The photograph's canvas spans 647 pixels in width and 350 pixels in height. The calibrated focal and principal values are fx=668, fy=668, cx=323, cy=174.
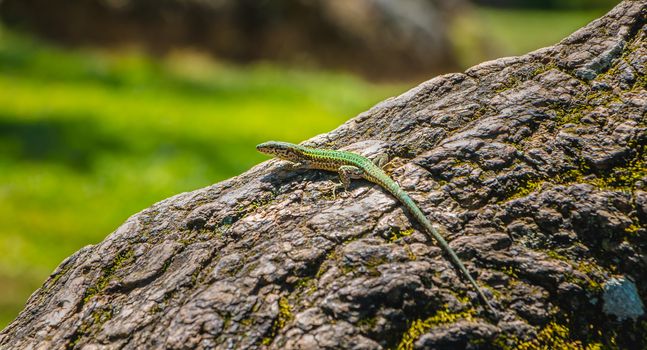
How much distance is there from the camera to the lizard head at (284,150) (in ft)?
15.6

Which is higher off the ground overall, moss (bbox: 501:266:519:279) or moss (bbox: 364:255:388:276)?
moss (bbox: 364:255:388:276)

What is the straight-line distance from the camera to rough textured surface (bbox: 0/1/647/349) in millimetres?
3434

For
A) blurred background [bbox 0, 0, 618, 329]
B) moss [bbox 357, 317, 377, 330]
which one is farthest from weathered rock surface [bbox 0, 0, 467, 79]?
moss [bbox 357, 317, 377, 330]

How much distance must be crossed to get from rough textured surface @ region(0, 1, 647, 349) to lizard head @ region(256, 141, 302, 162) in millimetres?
248

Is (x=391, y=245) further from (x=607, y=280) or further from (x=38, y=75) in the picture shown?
(x=38, y=75)

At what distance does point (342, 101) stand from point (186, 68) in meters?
4.08

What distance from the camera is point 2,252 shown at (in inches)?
347

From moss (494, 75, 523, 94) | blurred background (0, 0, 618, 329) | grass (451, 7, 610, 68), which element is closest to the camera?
moss (494, 75, 523, 94)

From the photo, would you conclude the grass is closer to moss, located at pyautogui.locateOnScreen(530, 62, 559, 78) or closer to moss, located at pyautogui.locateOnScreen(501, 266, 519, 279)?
moss, located at pyautogui.locateOnScreen(530, 62, 559, 78)

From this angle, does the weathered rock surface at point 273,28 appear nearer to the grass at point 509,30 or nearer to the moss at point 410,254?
the grass at point 509,30

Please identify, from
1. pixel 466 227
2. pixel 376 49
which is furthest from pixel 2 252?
pixel 376 49

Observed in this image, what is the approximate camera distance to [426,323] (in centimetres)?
341

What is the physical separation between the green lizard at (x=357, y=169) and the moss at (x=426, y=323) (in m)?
0.14

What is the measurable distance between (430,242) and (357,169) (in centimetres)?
77
